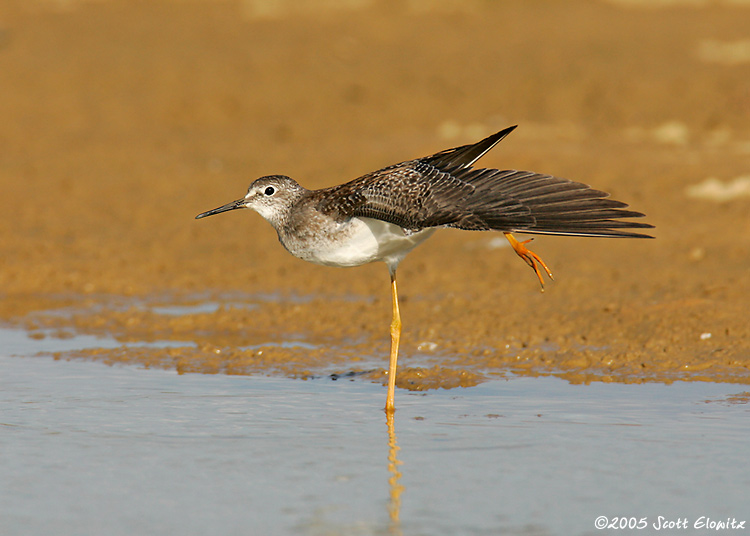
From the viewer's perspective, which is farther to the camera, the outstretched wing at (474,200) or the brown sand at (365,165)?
the brown sand at (365,165)

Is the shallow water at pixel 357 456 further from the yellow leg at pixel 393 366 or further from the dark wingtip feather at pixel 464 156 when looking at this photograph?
the dark wingtip feather at pixel 464 156

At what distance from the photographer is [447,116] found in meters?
17.6

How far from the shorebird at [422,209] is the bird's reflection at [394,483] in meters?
0.61

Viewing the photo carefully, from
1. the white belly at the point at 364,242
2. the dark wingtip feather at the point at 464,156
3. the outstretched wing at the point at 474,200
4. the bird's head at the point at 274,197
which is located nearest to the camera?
the outstretched wing at the point at 474,200

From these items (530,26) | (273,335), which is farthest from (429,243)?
(530,26)

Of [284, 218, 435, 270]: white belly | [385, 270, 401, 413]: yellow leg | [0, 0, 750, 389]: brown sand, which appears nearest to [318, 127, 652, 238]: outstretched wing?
[284, 218, 435, 270]: white belly

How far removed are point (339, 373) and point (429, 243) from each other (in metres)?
4.54

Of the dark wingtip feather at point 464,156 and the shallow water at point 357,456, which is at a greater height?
the dark wingtip feather at point 464,156

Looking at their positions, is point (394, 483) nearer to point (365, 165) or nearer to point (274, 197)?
point (274, 197)

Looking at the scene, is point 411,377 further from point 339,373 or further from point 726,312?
point 726,312

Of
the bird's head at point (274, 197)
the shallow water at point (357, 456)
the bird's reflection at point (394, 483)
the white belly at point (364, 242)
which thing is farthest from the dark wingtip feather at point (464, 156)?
the bird's reflection at point (394, 483)

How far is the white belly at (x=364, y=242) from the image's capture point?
673cm

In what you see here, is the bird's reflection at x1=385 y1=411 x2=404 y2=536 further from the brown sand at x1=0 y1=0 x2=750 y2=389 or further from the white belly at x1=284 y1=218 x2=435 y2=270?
the brown sand at x1=0 y1=0 x2=750 y2=389

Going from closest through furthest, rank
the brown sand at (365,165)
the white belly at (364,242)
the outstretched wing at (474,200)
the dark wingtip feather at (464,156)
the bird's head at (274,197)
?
the outstretched wing at (474,200), the white belly at (364,242), the dark wingtip feather at (464,156), the bird's head at (274,197), the brown sand at (365,165)
